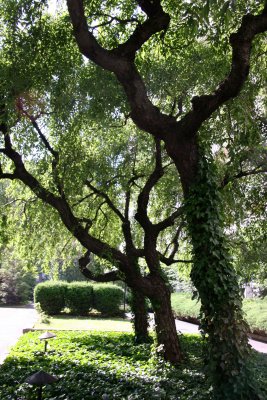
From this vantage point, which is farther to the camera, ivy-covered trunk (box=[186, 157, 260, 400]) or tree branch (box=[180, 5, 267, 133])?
ivy-covered trunk (box=[186, 157, 260, 400])

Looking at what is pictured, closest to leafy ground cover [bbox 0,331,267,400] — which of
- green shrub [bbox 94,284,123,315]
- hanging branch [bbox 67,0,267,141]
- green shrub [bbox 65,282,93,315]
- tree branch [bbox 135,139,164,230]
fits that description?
tree branch [bbox 135,139,164,230]

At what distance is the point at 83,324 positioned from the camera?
1820cm

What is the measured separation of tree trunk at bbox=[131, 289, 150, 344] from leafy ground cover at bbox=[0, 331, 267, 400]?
12.8 inches

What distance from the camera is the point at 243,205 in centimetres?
934

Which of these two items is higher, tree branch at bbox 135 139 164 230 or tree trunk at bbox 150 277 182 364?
tree branch at bbox 135 139 164 230

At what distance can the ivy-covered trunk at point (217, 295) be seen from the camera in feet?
17.2

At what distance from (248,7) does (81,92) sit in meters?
3.37

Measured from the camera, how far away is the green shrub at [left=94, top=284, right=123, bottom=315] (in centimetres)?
2230

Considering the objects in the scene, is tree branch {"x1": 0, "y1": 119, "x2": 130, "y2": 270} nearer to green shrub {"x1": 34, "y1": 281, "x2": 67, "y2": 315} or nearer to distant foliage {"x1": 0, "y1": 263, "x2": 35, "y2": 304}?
green shrub {"x1": 34, "y1": 281, "x2": 67, "y2": 315}

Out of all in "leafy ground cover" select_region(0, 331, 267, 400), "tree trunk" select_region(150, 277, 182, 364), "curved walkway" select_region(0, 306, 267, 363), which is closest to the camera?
"leafy ground cover" select_region(0, 331, 267, 400)

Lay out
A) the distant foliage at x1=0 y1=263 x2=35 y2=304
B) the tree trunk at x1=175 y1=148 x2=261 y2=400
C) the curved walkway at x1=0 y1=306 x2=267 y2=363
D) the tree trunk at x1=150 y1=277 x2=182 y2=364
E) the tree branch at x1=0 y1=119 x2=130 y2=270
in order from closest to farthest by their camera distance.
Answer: the tree trunk at x1=175 y1=148 x2=261 y2=400, the tree branch at x1=0 y1=119 x2=130 y2=270, the tree trunk at x1=150 y1=277 x2=182 y2=364, the curved walkway at x1=0 y1=306 x2=267 y2=363, the distant foliage at x1=0 y1=263 x2=35 y2=304

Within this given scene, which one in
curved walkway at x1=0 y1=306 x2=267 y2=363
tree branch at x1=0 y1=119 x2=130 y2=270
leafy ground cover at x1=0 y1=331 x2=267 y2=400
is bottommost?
leafy ground cover at x1=0 y1=331 x2=267 y2=400

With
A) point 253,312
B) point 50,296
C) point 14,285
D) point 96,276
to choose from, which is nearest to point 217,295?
point 96,276

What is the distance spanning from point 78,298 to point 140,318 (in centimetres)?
1129
